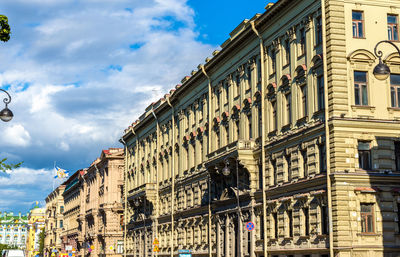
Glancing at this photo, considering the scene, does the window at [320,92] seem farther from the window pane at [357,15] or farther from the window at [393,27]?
the window at [393,27]

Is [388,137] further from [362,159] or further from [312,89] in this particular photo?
[312,89]

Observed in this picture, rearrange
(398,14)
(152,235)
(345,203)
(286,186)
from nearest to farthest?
(345,203)
(398,14)
(286,186)
(152,235)

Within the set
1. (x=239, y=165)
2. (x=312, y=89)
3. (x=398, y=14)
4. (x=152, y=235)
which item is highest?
(x=398, y=14)

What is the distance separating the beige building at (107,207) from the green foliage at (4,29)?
8055 cm

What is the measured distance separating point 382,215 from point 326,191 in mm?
3197

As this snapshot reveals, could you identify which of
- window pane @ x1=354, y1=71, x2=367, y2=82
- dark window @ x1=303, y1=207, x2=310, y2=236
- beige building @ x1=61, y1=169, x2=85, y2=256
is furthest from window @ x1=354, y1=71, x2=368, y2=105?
beige building @ x1=61, y1=169, x2=85, y2=256

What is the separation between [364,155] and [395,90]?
13.9ft

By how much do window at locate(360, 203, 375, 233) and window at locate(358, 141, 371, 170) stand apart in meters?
2.08

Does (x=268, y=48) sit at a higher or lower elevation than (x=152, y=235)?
higher

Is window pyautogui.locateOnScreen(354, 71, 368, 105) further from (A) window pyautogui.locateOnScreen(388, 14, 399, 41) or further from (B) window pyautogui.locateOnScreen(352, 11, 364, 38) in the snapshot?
(A) window pyautogui.locateOnScreen(388, 14, 399, 41)

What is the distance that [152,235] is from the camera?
70.8 meters

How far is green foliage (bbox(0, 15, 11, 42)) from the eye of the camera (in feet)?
59.3

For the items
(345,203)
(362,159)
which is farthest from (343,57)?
(345,203)

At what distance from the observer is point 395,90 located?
117ft
